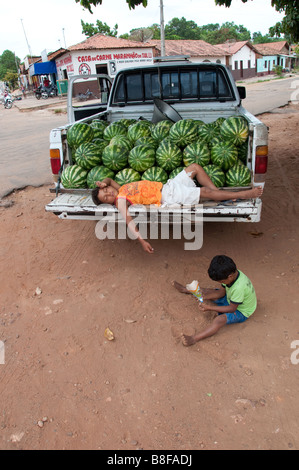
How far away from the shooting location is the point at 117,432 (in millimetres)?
2299

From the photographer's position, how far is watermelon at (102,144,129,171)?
4.20m

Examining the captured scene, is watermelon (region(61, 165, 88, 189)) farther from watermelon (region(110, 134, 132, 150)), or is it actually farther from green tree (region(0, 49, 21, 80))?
green tree (region(0, 49, 21, 80))

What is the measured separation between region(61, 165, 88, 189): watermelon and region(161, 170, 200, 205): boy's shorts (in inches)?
40.4

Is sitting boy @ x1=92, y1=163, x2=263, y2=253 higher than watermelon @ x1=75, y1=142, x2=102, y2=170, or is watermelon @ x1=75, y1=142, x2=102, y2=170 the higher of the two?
watermelon @ x1=75, y1=142, x2=102, y2=170

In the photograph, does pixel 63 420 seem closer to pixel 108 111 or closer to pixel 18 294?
pixel 18 294

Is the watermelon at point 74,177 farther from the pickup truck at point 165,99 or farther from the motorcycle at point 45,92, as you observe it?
the motorcycle at point 45,92

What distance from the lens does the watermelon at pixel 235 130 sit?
13.5 ft

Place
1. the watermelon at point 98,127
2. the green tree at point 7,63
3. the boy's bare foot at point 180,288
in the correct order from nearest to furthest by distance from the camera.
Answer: the boy's bare foot at point 180,288
the watermelon at point 98,127
the green tree at point 7,63

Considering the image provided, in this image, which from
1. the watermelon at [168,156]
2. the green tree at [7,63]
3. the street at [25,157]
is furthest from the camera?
the green tree at [7,63]

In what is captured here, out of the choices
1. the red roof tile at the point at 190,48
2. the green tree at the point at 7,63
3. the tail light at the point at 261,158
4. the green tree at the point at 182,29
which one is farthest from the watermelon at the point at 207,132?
the green tree at the point at 7,63

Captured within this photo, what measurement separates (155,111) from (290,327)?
3705 millimetres

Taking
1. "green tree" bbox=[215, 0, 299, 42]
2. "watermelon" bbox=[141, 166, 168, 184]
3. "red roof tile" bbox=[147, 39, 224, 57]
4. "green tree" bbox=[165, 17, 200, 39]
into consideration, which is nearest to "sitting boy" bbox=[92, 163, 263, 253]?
"watermelon" bbox=[141, 166, 168, 184]
